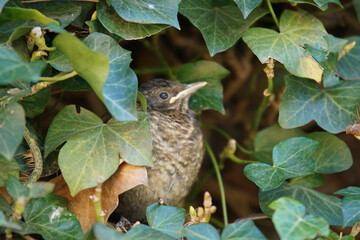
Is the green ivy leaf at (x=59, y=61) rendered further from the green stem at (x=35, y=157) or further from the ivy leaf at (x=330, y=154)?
the ivy leaf at (x=330, y=154)

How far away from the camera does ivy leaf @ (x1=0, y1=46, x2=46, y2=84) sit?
116 cm

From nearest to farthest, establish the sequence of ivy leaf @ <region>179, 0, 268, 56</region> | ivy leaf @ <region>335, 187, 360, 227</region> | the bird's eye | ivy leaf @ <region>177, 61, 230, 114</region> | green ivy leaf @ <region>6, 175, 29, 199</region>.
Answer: green ivy leaf @ <region>6, 175, 29, 199</region> → ivy leaf @ <region>335, 187, 360, 227</region> → ivy leaf @ <region>179, 0, 268, 56</region> → ivy leaf @ <region>177, 61, 230, 114</region> → the bird's eye

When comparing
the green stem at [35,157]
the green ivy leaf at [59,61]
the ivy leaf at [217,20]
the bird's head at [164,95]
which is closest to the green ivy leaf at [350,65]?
the ivy leaf at [217,20]

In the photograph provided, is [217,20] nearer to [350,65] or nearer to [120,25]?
[120,25]

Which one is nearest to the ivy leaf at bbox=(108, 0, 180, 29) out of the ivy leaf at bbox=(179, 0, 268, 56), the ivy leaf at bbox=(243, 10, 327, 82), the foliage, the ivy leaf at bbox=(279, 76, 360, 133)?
the foliage

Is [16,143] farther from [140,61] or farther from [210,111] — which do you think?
[210,111]

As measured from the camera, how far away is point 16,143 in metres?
1.25

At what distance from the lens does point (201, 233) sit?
1329mm

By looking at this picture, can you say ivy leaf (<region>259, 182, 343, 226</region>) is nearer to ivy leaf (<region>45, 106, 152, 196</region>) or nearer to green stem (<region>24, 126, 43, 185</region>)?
ivy leaf (<region>45, 106, 152, 196</region>)

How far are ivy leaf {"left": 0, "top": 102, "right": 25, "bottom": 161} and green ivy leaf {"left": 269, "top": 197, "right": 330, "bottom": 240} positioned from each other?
0.63 metres

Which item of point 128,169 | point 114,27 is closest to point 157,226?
point 128,169

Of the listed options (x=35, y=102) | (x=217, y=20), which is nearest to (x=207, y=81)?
(x=217, y=20)

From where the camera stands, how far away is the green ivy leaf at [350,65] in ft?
6.17

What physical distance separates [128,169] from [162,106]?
0.57 meters
